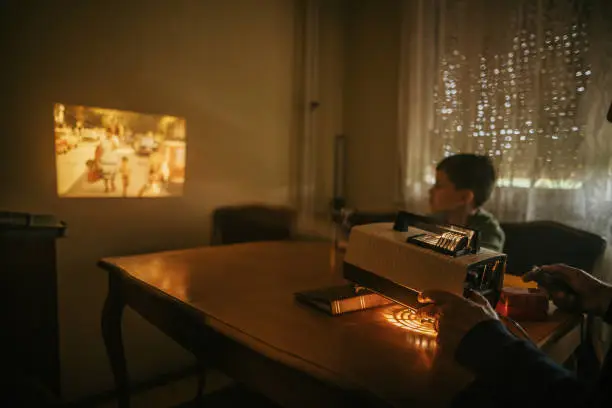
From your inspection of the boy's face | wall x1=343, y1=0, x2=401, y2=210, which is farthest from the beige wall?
the boy's face

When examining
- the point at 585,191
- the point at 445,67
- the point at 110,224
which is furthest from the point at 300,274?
the point at 445,67

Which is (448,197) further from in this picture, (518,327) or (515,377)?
(515,377)

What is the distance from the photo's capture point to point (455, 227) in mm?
931

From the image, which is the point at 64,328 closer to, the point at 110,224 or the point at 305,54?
the point at 110,224

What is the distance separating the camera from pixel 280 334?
85 centimetres

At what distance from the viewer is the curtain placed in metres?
1.90

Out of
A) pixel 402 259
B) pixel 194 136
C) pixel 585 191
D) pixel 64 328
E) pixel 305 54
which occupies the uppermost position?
pixel 305 54

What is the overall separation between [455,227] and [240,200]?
6.02 ft

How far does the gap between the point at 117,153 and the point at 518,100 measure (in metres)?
2.08

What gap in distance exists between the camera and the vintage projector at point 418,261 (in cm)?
83

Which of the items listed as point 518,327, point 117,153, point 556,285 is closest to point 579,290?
point 556,285

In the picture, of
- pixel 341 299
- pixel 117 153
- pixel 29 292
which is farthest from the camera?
pixel 117 153

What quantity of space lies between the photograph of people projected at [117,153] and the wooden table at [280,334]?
28.5 inches

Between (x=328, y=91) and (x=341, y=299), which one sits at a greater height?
(x=328, y=91)
